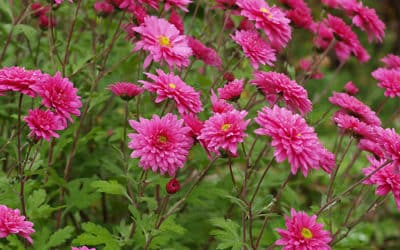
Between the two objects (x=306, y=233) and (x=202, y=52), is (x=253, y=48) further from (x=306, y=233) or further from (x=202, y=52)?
(x=306, y=233)

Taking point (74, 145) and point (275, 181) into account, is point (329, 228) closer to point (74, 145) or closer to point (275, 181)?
point (275, 181)

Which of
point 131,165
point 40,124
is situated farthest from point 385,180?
point 40,124

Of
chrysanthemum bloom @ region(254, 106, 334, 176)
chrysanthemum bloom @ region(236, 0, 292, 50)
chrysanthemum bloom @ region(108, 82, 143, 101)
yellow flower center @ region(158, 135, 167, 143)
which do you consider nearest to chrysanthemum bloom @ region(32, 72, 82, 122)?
chrysanthemum bloom @ region(108, 82, 143, 101)

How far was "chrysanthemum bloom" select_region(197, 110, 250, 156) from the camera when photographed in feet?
6.33

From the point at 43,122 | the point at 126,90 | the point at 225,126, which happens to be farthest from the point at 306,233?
the point at 43,122

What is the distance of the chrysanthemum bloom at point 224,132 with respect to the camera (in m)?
1.93

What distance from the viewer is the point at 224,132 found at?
6.33ft

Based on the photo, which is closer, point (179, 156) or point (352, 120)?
point (179, 156)

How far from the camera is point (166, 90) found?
6.85 feet

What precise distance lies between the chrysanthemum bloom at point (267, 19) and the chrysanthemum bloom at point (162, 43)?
297mm

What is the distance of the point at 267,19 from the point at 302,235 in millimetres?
932

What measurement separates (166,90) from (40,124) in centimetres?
45

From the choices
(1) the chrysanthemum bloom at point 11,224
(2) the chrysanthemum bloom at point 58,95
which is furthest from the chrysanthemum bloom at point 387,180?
(1) the chrysanthemum bloom at point 11,224

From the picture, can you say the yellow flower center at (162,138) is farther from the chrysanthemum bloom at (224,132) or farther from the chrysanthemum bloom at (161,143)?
the chrysanthemum bloom at (224,132)
